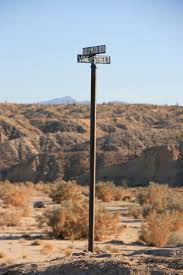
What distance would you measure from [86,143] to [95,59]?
5185 centimetres

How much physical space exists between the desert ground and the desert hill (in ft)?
61.5

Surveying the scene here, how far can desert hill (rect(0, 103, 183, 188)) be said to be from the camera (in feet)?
183

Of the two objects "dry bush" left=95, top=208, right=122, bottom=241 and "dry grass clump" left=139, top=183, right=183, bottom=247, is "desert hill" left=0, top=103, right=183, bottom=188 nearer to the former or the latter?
"dry grass clump" left=139, top=183, right=183, bottom=247

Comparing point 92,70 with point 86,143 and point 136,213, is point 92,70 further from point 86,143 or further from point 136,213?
point 86,143

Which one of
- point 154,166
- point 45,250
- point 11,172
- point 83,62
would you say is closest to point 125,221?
point 45,250

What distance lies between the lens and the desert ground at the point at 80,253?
32.8 feet

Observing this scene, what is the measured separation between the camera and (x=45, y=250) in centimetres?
1789

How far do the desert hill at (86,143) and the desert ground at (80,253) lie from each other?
18.7 m

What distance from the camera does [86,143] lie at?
66.3 metres

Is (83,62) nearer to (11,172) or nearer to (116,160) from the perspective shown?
(116,160)

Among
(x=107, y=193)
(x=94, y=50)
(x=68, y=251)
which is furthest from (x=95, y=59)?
(x=107, y=193)

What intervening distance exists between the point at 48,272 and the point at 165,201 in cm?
1972

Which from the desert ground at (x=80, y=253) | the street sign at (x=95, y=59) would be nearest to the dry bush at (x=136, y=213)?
the desert ground at (x=80, y=253)

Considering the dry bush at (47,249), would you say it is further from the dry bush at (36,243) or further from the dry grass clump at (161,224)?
the dry grass clump at (161,224)
